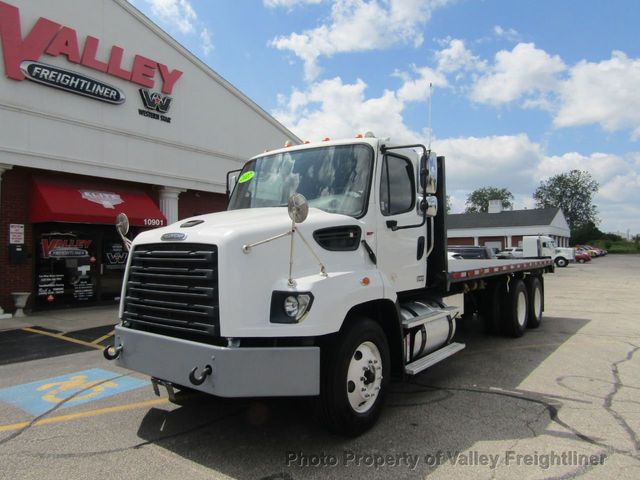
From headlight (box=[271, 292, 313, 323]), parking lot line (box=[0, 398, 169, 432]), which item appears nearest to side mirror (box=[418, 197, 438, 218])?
headlight (box=[271, 292, 313, 323])

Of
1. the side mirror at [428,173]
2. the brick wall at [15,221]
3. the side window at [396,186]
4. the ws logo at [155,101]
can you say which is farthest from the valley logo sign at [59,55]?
the side mirror at [428,173]

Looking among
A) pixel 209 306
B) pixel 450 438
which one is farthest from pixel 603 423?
pixel 209 306

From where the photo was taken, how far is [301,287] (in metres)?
3.58

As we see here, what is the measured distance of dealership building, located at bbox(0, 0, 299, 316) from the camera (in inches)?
446

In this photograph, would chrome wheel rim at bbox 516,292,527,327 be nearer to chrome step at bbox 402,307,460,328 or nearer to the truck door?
chrome step at bbox 402,307,460,328

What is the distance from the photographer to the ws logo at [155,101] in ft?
46.0

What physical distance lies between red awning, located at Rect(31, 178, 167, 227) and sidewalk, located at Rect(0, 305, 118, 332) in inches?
90.8

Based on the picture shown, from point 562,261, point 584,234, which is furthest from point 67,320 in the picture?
point 584,234

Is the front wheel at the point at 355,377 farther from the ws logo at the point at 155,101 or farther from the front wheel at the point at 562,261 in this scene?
the front wheel at the point at 562,261

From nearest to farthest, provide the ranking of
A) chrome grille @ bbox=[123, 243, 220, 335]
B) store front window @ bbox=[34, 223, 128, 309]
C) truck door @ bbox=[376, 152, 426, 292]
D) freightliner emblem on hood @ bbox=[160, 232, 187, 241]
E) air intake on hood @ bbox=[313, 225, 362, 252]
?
chrome grille @ bbox=[123, 243, 220, 335]
freightliner emblem on hood @ bbox=[160, 232, 187, 241]
air intake on hood @ bbox=[313, 225, 362, 252]
truck door @ bbox=[376, 152, 426, 292]
store front window @ bbox=[34, 223, 128, 309]

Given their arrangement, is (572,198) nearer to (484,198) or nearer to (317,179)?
(484,198)

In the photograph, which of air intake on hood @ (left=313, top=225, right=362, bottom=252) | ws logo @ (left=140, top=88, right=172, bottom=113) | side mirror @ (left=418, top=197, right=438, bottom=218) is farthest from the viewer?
ws logo @ (left=140, top=88, right=172, bottom=113)

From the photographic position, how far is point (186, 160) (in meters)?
15.3

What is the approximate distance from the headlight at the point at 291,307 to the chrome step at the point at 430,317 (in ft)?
5.07
